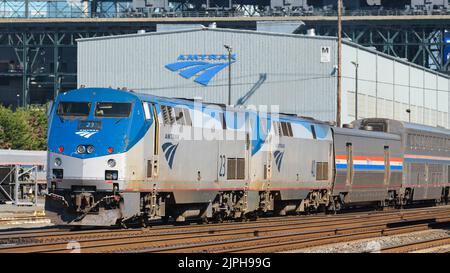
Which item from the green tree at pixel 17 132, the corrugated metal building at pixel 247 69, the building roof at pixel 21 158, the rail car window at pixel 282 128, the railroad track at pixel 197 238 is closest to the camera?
the railroad track at pixel 197 238

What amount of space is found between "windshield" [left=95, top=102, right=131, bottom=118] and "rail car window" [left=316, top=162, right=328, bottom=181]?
1327cm

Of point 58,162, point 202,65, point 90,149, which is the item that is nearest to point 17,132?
point 202,65

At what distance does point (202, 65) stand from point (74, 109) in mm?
52807

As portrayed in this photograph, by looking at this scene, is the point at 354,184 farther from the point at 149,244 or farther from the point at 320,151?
the point at 149,244

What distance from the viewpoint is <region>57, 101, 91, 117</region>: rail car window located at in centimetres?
2408

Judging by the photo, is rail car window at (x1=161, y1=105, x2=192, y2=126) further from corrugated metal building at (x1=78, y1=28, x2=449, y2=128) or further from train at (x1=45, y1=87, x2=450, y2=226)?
corrugated metal building at (x1=78, y1=28, x2=449, y2=128)

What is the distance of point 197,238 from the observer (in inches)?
891

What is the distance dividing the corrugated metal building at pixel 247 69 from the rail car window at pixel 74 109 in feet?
161

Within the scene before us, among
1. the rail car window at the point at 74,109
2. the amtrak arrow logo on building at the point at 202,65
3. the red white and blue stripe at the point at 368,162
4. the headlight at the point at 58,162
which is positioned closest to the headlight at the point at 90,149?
the headlight at the point at 58,162

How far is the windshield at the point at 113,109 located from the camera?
78.2 feet

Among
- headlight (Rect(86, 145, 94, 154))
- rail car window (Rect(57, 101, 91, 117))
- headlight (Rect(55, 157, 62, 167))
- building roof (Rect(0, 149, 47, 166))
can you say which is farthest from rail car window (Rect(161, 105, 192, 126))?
building roof (Rect(0, 149, 47, 166))

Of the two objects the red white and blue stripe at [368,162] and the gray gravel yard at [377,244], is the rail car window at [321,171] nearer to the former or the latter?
the red white and blue stripe at [368,162]

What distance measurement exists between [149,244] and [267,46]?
5573cm

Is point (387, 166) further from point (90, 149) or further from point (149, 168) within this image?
point (90, 149)
